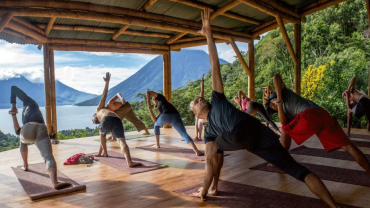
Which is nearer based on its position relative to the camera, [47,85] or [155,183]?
[155,183]

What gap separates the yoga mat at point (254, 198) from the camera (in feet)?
8.68

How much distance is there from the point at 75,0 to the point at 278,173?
4.30 m

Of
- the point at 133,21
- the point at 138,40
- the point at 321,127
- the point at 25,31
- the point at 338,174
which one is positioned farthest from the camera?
the point at 138,40

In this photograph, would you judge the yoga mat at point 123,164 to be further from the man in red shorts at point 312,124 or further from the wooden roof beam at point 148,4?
the wooden roof beam at point 148,4

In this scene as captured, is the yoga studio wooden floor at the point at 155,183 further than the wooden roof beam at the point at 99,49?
No

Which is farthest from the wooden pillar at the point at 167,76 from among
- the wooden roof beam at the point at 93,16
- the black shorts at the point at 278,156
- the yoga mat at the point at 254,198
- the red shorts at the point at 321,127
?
the black shorts at the point at 278,156

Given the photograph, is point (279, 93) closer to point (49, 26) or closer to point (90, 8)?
point (90, 8)

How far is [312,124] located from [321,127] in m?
0.11

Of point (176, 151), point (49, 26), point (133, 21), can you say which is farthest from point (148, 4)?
point (176, 151)

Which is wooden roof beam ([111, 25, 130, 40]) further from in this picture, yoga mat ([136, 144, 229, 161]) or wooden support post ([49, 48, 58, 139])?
yoga mat ([136, 144, 229, 161])

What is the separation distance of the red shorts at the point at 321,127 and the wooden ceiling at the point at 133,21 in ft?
12.5

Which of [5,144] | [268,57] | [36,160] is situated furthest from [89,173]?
[268,57]

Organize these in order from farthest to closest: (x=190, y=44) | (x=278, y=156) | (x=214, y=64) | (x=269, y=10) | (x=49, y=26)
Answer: (x=190, y=44)
(x=269, y=10)
(x=49, y=26)
(x=214, y=64)
(x=278, y=156)

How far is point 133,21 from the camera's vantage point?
616 centimetres
